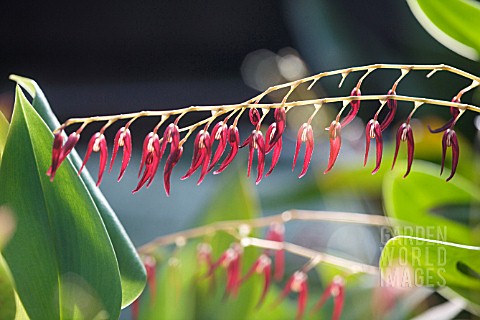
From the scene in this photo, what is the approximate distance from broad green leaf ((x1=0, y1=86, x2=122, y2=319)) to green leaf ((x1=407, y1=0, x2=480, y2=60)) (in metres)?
0.28

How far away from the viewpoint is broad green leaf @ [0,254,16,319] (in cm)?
26

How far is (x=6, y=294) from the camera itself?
0.27 metres

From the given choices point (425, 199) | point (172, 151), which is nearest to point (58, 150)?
point (172, 151)

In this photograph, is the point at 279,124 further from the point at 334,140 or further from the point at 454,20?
the point at 454,20

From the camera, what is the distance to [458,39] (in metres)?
0.46

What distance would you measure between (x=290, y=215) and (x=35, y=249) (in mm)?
168

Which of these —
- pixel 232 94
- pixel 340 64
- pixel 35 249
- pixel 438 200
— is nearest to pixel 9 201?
pixel 35 249

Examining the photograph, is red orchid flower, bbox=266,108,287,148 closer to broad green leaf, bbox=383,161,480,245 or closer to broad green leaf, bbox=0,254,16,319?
broad green leaf, bbox=0,254,16,319

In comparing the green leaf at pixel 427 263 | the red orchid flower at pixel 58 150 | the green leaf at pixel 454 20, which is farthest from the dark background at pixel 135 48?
the red orchid flower at pixel 58 150

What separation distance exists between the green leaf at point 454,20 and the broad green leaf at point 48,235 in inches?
10.9

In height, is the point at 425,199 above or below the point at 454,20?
below

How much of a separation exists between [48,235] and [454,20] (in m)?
0.29

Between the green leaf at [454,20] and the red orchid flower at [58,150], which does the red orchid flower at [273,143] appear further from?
the green leaf at [454,20]

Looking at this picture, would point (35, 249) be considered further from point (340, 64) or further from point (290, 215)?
point (340, 64)
